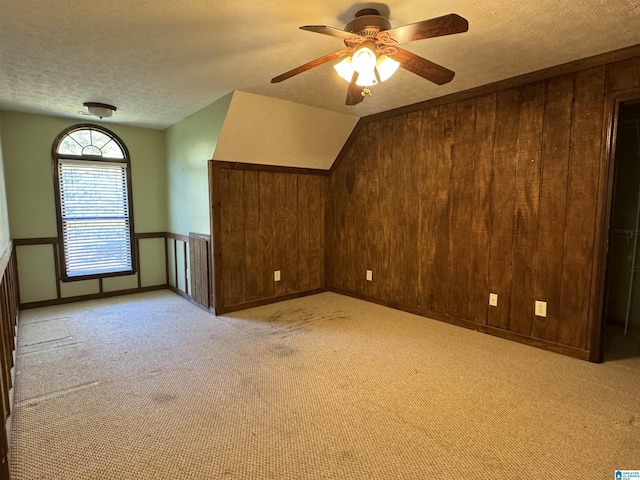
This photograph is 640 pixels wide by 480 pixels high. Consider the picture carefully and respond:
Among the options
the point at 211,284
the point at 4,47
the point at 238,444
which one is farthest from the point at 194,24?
the point at 211,284

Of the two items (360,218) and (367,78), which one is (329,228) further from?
(367,78)

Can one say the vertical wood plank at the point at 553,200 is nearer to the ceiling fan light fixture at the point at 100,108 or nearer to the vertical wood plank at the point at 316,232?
the vertical wood plank at the point at 316,232

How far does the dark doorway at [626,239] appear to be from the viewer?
3236mm

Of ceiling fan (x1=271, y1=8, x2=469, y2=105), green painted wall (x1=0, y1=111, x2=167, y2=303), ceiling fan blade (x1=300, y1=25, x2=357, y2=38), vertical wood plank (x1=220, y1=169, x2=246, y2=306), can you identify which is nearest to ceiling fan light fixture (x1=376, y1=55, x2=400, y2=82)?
ceiling fan (x1=271, y1=8, x2=469, y2=105)

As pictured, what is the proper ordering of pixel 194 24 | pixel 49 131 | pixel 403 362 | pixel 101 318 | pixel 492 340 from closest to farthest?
pixel 194 24 → pixel 403 362 → pixel 492 340 → pixel 101 318 → pixel 49 131

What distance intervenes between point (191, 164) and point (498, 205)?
3.30 meters

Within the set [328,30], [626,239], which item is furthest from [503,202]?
[328,30]

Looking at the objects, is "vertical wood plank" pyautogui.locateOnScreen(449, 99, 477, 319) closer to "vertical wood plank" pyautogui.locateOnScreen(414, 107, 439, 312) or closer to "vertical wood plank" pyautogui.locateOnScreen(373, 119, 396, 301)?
"vertical wood plank" pyautogui.locateOnScreen(414, 107, 439, 312)

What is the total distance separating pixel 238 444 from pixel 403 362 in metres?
1.37

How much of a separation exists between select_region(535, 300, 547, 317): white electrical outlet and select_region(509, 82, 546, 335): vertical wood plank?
0.04 metres

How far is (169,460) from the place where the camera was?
1.58 meters

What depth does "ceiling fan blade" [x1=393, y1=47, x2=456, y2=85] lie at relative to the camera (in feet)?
6.04

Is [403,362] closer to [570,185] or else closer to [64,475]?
[570,185]

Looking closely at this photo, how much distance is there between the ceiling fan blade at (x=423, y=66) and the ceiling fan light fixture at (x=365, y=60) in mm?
155
